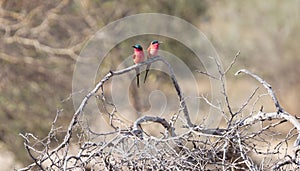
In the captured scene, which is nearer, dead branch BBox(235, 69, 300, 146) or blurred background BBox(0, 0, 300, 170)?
dead branch BBox(235, 69, 300, 146)

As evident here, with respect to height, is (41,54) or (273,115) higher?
(41,54)

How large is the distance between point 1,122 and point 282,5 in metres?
3.39

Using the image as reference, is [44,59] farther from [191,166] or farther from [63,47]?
[191,166]

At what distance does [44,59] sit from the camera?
6.03m

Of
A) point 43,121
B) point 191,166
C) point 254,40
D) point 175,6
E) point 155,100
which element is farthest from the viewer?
point 254,40

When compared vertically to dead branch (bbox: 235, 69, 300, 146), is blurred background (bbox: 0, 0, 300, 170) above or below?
above

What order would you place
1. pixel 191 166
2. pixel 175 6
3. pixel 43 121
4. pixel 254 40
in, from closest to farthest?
pixel 191 166
pixel 43 121
pixel 175 6
pixel 254 40

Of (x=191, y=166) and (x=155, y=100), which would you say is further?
(x=155, y=100)

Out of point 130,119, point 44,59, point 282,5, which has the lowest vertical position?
point 130,119

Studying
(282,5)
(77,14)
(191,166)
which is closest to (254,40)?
(282,5)

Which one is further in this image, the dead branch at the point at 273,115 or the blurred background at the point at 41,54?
the blurred background at the point at 41,54

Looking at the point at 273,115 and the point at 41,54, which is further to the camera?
the point at 41,54

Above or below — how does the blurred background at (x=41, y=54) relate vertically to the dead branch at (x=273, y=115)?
above

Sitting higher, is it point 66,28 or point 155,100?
point 66,28
